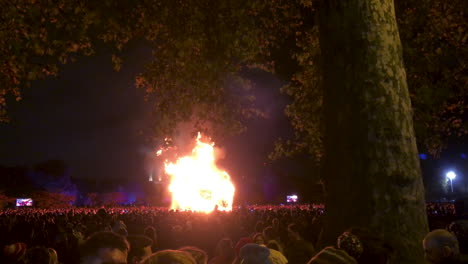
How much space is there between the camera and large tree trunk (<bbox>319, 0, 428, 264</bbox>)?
18.2 ft

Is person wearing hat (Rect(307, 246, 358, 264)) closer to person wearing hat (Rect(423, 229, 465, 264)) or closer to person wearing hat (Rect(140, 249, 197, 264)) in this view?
person wearing hat (Rect(140, 249, 197, 264))

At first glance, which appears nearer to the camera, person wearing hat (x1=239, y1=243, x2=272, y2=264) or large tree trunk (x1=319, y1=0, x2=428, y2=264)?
person wearing hat (x1=239, y1=243, x2=272, y2=264)

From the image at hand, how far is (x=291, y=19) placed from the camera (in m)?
13.8

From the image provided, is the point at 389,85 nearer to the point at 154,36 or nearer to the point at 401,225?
the point at 401,225

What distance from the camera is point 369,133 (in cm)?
573

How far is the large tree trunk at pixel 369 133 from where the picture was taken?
18.2 ft

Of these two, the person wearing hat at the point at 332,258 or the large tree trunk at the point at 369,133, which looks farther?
the large tree trunk at the point at 369,133

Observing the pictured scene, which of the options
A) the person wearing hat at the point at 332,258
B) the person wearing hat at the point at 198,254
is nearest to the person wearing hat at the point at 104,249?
the person wearing hat at the point at 198,254

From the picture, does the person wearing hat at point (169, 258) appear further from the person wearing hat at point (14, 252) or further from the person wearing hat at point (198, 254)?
the person wearing hat at point (14, 252)

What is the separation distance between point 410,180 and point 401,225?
57 centimetres

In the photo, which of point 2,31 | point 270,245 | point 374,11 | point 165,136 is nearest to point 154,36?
point 165,136

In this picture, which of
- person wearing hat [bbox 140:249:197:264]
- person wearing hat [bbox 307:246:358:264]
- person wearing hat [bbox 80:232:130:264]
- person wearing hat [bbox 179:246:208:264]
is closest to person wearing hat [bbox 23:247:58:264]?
person wearing hat [bbox 179:246:208:264]

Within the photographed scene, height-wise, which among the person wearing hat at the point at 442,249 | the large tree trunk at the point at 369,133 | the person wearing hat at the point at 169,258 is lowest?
the person wearing hat at the point at 442,249

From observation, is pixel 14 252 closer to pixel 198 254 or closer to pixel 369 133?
pixel 198 254
